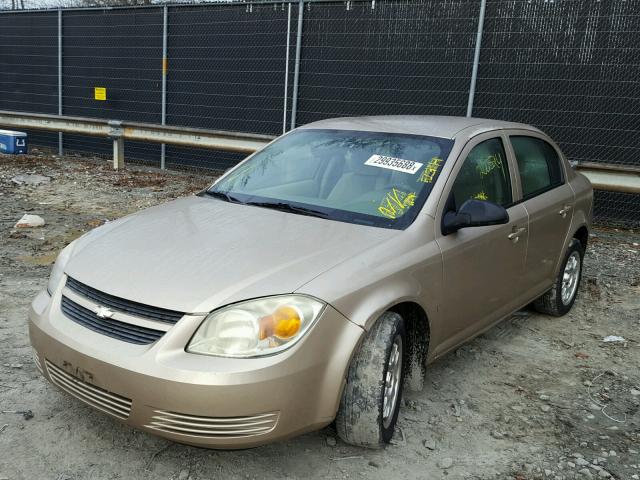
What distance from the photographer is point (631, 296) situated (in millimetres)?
5793

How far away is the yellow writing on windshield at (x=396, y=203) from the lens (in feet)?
11.0

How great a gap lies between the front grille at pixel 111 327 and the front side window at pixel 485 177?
188 cm

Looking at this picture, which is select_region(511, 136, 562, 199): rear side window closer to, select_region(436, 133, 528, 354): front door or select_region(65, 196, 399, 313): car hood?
select_region(436, 133, 528, 354): front door

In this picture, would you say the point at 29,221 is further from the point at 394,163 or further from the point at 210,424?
the point at 210,424

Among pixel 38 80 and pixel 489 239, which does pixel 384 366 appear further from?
pixel 38 80

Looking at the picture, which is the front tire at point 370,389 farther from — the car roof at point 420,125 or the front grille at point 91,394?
the car roof at point 420,125

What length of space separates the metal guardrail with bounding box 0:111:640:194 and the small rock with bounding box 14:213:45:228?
348 cm

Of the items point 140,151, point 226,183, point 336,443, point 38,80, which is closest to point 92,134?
point 140,151

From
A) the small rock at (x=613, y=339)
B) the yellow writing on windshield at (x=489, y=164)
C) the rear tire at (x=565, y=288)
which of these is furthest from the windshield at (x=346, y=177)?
the small rock at (x=613, y=339)

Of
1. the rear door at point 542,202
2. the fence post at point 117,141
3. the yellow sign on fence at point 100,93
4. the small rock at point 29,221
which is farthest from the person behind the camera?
the yellow sign on fence at point 100,93

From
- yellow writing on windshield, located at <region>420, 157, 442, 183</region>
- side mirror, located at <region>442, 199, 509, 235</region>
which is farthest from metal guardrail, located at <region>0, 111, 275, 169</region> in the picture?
side mirror, located at <region>442, 199, 509, 235</region>

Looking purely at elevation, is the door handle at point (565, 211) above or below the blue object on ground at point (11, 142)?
above

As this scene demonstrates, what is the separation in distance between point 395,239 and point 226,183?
1.44 m

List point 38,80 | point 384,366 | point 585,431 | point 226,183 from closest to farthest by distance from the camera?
point 384,366
point 585,431
point 226,183
point 38,80
